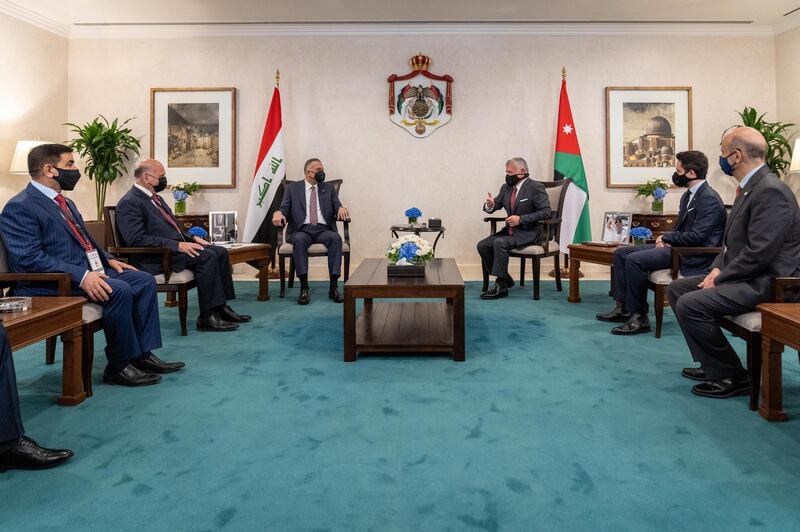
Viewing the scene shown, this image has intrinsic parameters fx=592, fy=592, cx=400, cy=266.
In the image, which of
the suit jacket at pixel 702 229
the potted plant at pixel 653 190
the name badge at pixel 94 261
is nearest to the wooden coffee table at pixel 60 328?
the name badge at pixel 94 261

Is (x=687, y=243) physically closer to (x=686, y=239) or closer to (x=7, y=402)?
(x=686, y=239)

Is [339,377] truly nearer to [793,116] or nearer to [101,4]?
[101,4]

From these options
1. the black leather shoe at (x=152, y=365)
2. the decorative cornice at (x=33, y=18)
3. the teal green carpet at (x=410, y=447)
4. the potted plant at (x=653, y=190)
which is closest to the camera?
the teal green carpet at (x=410, y=447)

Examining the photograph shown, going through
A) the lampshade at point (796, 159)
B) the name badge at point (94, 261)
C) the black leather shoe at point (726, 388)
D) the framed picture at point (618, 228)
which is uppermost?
the lampshade at point (796, 159)

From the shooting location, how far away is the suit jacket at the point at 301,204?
636 cm

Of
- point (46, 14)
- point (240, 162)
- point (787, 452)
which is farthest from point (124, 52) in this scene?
point (787, 452)

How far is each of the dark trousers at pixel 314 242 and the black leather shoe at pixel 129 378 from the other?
2.68 m

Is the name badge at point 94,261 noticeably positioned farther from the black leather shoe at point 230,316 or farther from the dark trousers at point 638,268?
the dark trousers at point 638,268

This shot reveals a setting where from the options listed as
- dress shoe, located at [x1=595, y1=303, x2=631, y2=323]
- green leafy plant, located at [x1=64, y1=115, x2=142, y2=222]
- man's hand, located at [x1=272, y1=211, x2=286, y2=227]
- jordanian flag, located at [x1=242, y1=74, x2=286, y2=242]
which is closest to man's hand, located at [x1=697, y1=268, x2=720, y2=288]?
dress shoe, located at [x1=595, y1=303, x2=631, y2=323]

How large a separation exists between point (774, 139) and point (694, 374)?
5527 millimetres

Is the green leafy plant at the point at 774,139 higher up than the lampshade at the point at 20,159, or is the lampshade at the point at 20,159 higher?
the green leafy plant at the point at 774,139

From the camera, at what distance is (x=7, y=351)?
215 cm

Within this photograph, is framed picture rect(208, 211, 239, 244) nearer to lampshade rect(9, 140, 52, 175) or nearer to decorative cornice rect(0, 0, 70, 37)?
lampshade rect(9, 140, 52, 175)

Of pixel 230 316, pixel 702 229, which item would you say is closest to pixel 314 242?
pixel 230 316
